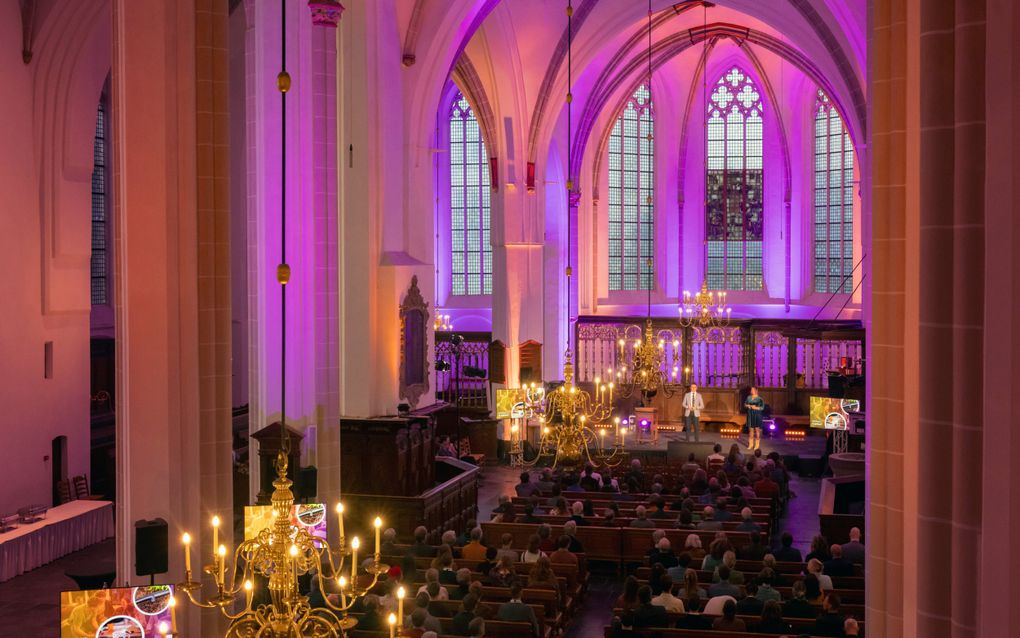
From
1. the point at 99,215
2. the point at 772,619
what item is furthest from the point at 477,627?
the point at 99,215

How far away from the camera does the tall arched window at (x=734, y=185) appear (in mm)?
33250

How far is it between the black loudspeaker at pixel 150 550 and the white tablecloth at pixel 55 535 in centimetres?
686

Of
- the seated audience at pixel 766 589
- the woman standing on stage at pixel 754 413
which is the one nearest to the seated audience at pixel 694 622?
the seated audience at pixel 766 589

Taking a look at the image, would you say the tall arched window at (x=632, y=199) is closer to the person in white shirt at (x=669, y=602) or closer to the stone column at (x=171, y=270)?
the person in white shirt at (x=669, y=602)

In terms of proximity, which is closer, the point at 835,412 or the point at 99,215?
the point at 835,412

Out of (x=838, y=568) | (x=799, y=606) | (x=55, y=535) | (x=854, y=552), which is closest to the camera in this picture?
(x=799, y=606)

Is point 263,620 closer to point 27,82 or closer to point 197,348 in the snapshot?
point 197,348

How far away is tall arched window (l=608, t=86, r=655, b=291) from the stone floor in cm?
1522

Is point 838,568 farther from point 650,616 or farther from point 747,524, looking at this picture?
point 650,616

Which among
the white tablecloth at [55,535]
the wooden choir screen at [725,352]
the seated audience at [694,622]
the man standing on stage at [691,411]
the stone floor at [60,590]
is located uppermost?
the wooden choir screen at [725,352]

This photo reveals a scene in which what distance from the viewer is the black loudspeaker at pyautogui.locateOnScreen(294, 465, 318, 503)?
473 inches

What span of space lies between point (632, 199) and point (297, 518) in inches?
1028

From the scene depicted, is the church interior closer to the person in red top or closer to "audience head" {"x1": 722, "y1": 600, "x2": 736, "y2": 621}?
"audience head" {"x1": 722, "y1": 600, "x2": 736, "y2": 621}

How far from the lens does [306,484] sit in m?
12.1
